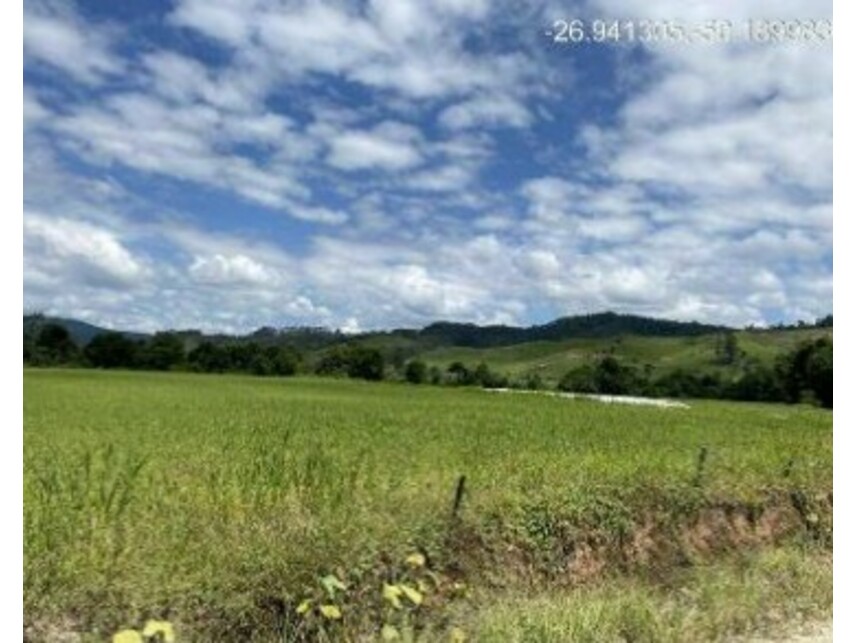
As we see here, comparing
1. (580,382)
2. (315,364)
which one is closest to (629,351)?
(580,382)

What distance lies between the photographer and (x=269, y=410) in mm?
31359

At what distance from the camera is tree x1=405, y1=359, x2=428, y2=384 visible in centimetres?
8038

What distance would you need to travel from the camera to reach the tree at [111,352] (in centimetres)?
8256

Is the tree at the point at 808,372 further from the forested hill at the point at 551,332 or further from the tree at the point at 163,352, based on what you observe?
the forested hill at the point at 551,332

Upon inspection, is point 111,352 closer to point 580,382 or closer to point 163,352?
point 163,352

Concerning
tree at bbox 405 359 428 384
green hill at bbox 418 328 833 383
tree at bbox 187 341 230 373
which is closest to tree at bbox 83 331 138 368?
tree at bbox 187 341 230 373

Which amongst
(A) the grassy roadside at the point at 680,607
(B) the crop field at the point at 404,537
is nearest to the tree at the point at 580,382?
(B) the crop field at the point at 404,537

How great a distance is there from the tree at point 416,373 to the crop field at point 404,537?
204 feet

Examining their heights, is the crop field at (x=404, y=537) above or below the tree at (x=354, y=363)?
below

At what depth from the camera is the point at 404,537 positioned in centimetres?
866

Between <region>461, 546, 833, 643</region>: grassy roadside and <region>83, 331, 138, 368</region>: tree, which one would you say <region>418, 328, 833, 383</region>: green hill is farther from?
<region>461, 546, 833, 643</region>: grassy roadside

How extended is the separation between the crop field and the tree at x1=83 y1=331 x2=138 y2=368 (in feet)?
222

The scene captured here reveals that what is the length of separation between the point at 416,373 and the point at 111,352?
2672cm
